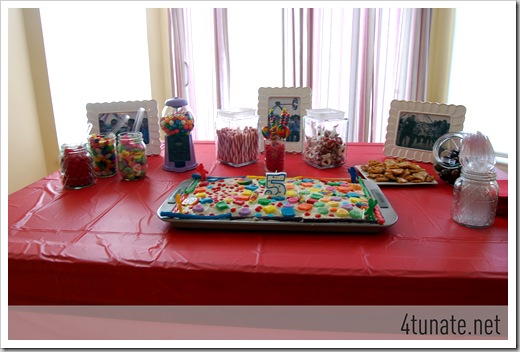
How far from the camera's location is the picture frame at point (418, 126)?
137 centimetres

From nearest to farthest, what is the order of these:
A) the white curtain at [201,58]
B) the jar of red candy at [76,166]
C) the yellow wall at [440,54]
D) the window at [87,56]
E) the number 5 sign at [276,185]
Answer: the number 5 sign at [276,185]
the jar of red candy at [76,166]
the window at [87,56]
the yellow wall at [440,54]
the white curtain at [201,58]

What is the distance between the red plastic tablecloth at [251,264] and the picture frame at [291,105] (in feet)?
2.37

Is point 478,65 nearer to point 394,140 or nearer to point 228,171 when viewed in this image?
point 394,140

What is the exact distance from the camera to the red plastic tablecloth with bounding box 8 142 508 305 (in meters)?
A: 0.74

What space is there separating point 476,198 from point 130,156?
1.06 m

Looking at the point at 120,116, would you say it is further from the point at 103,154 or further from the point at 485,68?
the point at 485,68

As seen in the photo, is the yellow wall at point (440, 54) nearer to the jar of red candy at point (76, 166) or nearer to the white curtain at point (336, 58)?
the white curtain at point (336, 58)

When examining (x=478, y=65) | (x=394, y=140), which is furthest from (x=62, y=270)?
(x=478, y=65)

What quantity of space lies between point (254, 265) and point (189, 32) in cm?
256

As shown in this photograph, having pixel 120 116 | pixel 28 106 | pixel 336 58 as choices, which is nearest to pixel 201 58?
pixel 336 58

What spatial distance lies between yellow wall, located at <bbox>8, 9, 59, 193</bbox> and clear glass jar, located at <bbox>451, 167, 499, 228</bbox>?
222 centimetres

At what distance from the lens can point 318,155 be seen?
1.41 m

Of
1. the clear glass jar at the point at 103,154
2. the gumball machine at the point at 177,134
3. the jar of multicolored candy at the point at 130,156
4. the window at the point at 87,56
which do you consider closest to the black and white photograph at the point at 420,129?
the gumball machine at the point at 177,134

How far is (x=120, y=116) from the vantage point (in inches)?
60.4
